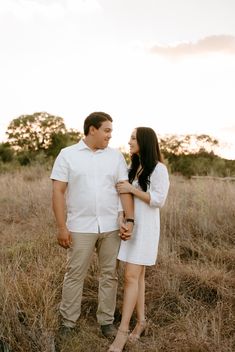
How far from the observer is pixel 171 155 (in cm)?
2370

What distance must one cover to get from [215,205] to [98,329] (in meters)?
3.55

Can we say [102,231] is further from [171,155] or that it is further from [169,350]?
[171,155]

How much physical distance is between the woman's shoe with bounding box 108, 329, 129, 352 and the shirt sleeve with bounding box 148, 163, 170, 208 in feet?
3.57

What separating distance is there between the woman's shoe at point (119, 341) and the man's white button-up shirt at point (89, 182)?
33.8 inches

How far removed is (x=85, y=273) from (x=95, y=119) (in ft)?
4.30

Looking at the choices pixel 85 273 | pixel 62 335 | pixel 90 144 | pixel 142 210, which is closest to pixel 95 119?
pixel 90 144

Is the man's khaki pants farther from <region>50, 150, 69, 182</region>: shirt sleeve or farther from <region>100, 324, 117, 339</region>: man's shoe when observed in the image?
<region>50, 150, 69, 182</region>: shirt sleeve

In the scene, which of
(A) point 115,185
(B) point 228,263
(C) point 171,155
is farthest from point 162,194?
(C) point 171,155

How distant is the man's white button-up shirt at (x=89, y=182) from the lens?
3.57 meters

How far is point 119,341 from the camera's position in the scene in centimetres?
355

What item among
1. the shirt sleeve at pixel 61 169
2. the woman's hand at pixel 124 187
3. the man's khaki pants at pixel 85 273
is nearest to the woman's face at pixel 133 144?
the woman's hand at pixel 124 187

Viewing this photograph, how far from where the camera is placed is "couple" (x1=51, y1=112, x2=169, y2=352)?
11.7ft

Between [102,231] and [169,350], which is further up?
[102,231]

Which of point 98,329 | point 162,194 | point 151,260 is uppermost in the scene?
point 162,194
